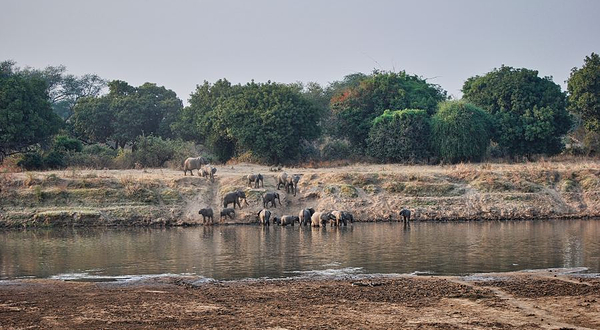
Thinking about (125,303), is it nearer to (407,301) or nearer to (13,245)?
(407,301)

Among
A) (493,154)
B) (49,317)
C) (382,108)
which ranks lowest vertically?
(49,317)

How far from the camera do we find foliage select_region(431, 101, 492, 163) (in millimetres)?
48094

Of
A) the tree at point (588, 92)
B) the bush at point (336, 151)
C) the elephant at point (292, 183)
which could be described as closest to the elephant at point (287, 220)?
the elephant at point (292, 183)

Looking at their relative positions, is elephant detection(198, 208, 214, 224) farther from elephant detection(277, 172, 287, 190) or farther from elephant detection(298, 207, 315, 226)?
elephant detection(277, 172, 287, 190)

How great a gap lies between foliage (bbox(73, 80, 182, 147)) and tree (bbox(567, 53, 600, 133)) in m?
32.2

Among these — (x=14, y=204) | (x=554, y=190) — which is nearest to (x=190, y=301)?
(x=14, y=204)

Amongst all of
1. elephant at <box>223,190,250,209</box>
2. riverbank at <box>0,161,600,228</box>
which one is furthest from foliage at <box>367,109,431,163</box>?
elephant at <box>223,190,250,209</box>

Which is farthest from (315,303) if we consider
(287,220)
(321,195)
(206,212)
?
(321,195)

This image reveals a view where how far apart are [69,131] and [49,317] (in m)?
51.6

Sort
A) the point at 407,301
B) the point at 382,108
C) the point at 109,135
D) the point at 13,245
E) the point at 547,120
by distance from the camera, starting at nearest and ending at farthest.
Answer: the point at 407,301, the point at 13,245, the point at 547,120, the point at 382,108, the point at 109,135

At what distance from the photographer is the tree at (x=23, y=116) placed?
154 feet

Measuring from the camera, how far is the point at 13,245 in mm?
28391

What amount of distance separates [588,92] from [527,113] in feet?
14.2

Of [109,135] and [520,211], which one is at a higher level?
[109,135]
